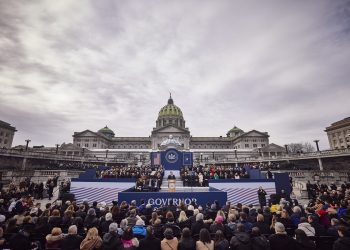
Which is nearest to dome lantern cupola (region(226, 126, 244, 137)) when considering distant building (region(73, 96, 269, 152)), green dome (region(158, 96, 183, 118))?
distant building (region(73, 96, 269, 152))

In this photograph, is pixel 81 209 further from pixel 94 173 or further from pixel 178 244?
pixel 94 173

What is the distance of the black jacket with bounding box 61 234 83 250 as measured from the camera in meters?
5.56

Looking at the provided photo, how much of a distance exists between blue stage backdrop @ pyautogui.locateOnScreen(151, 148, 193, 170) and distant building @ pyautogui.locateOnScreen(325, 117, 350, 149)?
233 ft

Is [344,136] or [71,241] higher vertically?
[344,136]

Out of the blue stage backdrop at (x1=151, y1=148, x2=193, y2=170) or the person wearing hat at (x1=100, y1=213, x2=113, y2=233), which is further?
the blue stage backdrop at (x1=151, y1=148, x2=193, y2=170)

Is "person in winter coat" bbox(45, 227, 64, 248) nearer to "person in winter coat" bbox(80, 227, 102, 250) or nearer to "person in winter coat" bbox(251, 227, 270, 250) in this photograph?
"person in winter coat" bbox(80, 227, 102, 250)

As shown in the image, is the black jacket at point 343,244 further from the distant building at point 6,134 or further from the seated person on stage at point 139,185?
the distant building at point 6,134

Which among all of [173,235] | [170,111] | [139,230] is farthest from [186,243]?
[170,111]

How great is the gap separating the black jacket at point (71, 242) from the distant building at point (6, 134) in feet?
322

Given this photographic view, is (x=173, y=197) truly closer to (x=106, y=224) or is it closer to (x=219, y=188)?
(x=219, y=188)

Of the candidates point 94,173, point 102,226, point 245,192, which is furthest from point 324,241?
point 94,173

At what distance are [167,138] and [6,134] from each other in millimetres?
66127

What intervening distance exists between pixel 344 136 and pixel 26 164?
330 feet

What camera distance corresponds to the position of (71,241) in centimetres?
562
